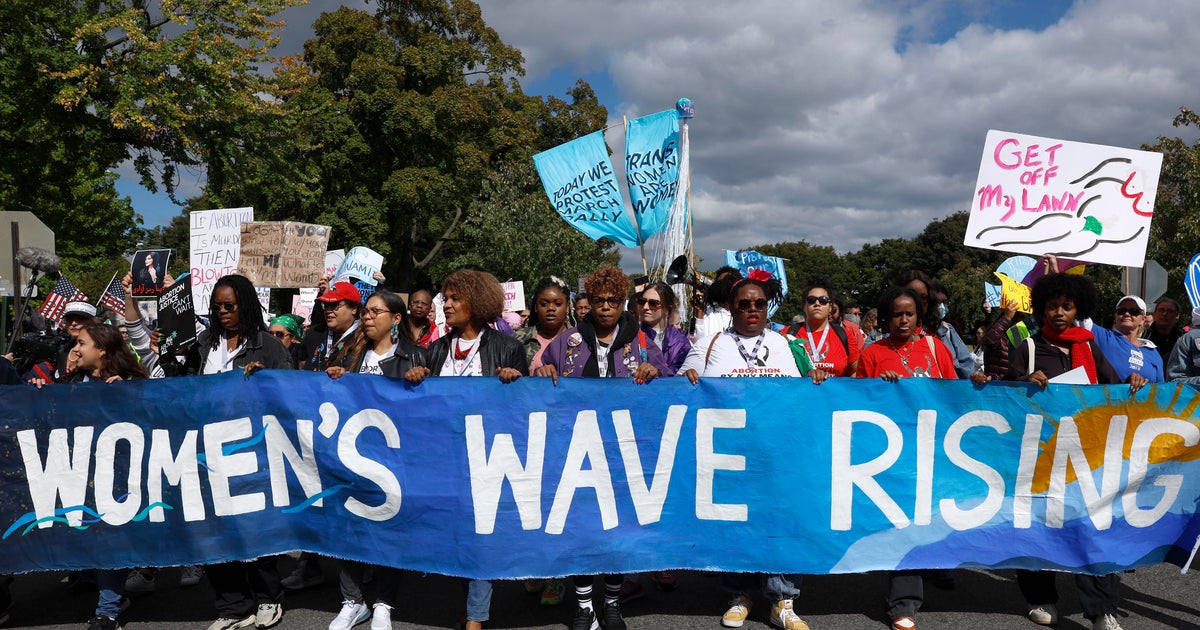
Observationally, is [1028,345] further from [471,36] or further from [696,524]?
[471,36]

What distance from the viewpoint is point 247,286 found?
15.2 ft

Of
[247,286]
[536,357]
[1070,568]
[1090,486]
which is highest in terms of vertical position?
[247,286]

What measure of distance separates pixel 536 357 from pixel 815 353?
180 centimetres

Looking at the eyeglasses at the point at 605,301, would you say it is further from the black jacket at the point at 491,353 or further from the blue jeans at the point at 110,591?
the blue jeans at the point at 110,591

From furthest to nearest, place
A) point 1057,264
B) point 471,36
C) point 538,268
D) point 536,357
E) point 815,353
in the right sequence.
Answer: point 471,36
point 538,268
point 1057,264
point 815,353
point 536,357

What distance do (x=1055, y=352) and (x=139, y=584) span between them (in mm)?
5368

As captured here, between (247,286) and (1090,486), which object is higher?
(247,286)

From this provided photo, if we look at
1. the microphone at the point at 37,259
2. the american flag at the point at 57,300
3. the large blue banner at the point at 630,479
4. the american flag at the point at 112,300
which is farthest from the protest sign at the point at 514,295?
the large blue banner at the point at 630,479

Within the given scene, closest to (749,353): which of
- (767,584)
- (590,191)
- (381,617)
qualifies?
(767,584)

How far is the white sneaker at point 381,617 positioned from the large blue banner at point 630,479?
245 mm

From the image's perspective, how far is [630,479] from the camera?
4148 millimetres

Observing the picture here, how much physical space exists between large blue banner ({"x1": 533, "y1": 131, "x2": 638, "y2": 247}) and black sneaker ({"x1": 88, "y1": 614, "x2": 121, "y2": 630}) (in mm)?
6887

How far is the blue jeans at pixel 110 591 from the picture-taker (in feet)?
13.5

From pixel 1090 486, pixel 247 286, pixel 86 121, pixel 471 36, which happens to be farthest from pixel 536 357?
pixel 471 36
